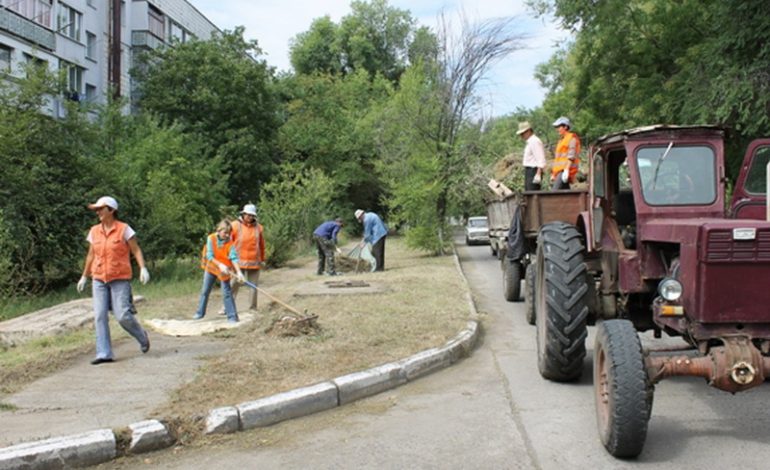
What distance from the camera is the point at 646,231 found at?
19.2 ft

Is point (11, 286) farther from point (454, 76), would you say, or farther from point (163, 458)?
point (454, 76)

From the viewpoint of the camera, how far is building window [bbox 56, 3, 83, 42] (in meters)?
32.7

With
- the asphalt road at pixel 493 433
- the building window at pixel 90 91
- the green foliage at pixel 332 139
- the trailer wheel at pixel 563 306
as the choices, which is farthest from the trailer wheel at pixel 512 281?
the building window at pixel 90 91

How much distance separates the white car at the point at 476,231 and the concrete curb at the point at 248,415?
82.7 ft

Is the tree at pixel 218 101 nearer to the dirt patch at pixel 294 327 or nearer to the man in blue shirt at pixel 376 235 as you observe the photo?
the man in blue shirt at pixel 376 235

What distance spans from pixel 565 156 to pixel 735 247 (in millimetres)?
5360

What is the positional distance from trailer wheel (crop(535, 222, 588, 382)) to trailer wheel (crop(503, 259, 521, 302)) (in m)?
6.00

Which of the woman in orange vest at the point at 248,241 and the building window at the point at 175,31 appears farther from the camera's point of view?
the building window at the point at 175,31

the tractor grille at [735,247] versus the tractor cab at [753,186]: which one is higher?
the tractor cab at [753,186]

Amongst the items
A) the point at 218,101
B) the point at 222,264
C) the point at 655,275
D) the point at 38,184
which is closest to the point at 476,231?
the point at 218,101

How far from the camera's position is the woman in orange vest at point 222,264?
1017cm

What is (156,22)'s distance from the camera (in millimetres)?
40406

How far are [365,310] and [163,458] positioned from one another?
18.5 feet

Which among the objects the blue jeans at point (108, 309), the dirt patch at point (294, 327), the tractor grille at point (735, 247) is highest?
the tractor grille at point (735, 247)
